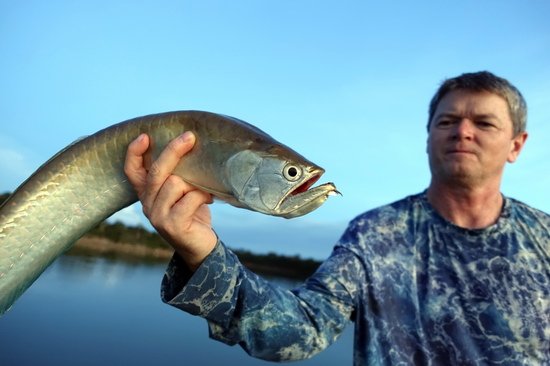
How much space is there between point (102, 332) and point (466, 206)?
1651cm

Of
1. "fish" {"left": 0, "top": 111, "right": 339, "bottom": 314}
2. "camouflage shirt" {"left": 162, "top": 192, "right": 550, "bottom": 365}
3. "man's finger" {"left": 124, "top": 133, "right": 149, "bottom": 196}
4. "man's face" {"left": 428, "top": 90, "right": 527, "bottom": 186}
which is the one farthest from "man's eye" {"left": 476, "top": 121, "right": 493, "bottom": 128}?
"man's finger" {"left": 124, "top": 133, "right": 149, "bottom": 196}

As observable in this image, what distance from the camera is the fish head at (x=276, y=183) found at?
2170 millimetres

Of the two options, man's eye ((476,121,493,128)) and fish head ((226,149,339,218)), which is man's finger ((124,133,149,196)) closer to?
fish head ((226,149,339,218))

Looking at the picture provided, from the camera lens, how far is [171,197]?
233 cm

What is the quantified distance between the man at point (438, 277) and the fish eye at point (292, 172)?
599mm

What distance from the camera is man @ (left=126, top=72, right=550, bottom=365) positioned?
3.03m

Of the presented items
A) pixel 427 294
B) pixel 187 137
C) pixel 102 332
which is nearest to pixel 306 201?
pixel 187 137

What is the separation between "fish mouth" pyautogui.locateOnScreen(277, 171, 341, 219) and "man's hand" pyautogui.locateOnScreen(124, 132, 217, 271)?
0.41m

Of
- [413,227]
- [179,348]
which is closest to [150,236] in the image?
[179,348]

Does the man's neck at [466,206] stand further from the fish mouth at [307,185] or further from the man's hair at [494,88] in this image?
the fish mouth at [307,185]

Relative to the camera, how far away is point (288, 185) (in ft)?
7.27

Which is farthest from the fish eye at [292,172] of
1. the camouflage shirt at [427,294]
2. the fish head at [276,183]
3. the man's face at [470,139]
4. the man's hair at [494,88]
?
the man's hair at [494,88]

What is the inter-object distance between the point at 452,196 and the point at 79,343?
49.1 ft

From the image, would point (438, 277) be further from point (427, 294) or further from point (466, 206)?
point (466, 206)
